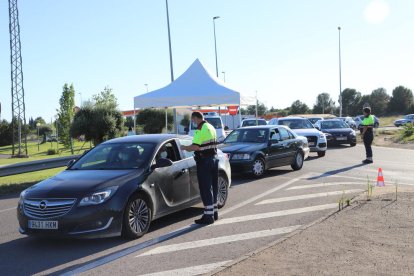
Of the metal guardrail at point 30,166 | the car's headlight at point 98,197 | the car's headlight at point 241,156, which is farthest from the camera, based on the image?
the car's headlight at point 241,156

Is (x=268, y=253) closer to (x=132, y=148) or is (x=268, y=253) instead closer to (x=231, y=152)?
(x=132, y=148)

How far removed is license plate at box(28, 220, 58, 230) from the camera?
21.9ft

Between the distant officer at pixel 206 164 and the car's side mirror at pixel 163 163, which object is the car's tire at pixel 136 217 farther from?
the distant officer at pixel 206 164

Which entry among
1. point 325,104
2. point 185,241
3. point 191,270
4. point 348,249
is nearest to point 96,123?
point 185,241

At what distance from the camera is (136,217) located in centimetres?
734

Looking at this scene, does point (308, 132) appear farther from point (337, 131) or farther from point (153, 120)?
point (153, 120)

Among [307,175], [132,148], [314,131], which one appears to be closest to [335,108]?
[314,131]

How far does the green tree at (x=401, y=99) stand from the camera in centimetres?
10294

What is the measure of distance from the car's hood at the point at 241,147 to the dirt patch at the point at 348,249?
19.0 feet

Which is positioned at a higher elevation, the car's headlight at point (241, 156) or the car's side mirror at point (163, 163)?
the car's side mirror at point (163, 163)

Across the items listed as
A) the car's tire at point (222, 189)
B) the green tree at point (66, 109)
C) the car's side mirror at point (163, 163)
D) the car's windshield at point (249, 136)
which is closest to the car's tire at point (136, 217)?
the car's side mirror at point (163, 163)

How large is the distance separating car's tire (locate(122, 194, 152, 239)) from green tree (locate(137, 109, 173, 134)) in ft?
147

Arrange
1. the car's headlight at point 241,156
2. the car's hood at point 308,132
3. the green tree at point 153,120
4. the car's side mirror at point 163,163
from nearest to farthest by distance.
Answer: the car's side mirror at point 163,163, the car's headlight at point 241,156, the car's hood at point 308,132, the green tree at point 153,120

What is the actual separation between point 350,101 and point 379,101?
29.5 ft
